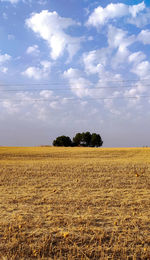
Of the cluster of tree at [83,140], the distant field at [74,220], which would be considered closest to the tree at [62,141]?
the cluster of tree at [83,140]

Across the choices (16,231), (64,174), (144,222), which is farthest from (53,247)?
(64,174)

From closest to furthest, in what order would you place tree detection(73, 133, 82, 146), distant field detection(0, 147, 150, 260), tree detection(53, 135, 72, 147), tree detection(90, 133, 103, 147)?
distant field detection(0, 147, 150, 260) → tree detection(53, 135, 72, 147) → tree detection(90, 133, 103, 147) → tree detection(73, 133, 82, 146)

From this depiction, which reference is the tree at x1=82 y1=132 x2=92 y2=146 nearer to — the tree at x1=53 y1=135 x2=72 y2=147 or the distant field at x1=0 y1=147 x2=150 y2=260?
the tree at x1=53 y1=135 x2=72 y2=147

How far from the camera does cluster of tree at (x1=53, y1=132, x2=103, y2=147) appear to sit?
288ft

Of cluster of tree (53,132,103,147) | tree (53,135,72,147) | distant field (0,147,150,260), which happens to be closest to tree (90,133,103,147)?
cluster of tree (53,132,103,147)

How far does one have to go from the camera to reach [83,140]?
9131 centimetres

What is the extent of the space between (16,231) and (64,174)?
29.6ft

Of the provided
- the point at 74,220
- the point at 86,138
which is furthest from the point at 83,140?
the point at 74,220

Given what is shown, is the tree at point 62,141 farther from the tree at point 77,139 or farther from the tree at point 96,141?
the tree at point 96,141

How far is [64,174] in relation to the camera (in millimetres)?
14125

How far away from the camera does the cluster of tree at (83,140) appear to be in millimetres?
87875

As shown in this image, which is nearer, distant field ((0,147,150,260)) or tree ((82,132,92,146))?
distant field ((0,147,150,260))

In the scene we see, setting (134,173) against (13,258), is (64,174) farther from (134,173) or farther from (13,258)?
(13,258)

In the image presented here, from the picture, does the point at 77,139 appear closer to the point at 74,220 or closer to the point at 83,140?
the point at 83,140
